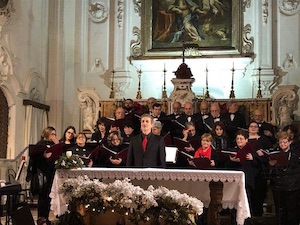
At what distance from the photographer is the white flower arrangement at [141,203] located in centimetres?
361

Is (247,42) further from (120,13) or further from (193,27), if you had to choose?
(120,13)

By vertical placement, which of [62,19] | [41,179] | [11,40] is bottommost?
[41,179]

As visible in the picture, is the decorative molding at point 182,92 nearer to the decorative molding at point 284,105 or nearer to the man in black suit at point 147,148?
the decorative molding at point 284,105

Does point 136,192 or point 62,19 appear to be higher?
point 62,19

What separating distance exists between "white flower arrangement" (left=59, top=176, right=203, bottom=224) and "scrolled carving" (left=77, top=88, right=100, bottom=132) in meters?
8.03

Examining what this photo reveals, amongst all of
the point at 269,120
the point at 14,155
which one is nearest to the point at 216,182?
the point at 269,120

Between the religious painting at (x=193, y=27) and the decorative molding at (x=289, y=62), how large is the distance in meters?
1.09

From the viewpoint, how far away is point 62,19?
513 inches

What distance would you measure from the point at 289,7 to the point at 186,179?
26.4 feet

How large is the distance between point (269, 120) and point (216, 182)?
522 cm

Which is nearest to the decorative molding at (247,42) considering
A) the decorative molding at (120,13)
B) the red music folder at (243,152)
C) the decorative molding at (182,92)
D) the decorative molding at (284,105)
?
the decorative molding at (284,105)

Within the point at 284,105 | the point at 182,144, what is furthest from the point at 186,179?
the point at 284,105

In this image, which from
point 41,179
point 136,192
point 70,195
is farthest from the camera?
point 41,179

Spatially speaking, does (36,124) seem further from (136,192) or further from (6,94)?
(136,192)
